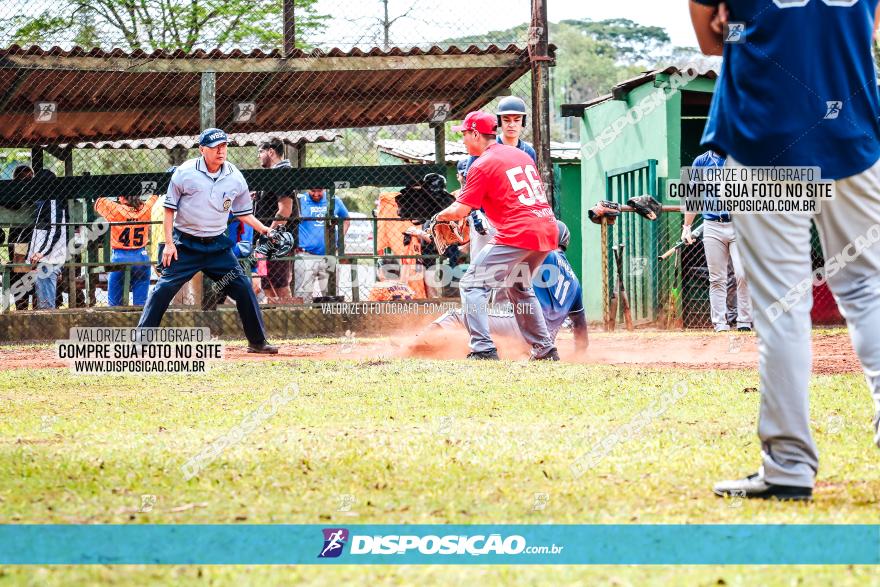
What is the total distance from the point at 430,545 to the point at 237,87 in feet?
40.4

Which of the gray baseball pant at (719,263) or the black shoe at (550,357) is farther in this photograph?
the gray baseball pant at (719,263)

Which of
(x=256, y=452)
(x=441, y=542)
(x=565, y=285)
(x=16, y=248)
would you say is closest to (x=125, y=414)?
(x=256, y=452)

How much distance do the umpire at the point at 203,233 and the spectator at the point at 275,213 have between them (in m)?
3.17

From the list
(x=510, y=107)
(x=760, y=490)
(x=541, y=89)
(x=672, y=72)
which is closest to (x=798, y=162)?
(x=760, y=490)

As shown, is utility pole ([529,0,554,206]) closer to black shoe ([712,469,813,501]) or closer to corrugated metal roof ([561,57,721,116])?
corrugated metal roof ([561,57,721,116])

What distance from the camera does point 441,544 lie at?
3062 millimetres

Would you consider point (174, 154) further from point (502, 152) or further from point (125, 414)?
point (125, 414)

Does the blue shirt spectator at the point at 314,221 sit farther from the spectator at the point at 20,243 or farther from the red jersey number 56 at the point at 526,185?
the red jersey number 56 at the point at 526,185

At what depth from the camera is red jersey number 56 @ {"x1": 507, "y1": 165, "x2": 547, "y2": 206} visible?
923 cm

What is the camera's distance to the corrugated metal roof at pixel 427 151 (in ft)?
71.4

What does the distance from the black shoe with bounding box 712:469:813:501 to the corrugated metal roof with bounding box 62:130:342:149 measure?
14.4m

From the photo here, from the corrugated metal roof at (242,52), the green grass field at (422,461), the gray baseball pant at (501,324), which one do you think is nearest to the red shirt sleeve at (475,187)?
the gray baseball pant at (501,324)

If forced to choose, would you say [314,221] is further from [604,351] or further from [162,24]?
[162,24]

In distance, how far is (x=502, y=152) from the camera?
9.33 m
